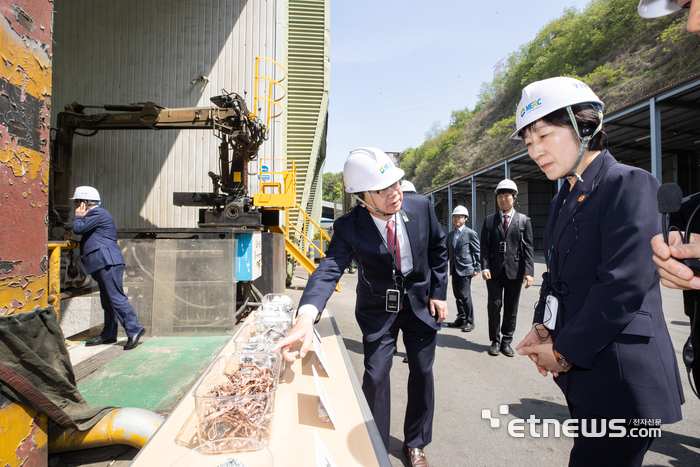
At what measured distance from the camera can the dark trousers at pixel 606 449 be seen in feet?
3.80

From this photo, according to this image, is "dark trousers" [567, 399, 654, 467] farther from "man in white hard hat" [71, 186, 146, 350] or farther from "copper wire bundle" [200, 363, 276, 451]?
"man in white hard hat" [71, 186, 146, 350]

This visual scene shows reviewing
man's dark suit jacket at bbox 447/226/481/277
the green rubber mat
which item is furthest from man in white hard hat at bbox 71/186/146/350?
man's dark suit jacket at bbox 447/226/481/277

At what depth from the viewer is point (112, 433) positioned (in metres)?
2.16

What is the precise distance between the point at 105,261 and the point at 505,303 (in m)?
5.15

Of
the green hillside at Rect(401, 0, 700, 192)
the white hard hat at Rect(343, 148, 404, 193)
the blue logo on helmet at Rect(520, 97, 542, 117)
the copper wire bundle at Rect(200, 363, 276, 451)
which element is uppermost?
the green hillside at Rect(401, 0, 700, 192)

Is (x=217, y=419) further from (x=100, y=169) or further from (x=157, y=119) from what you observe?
(x=100, y=169)

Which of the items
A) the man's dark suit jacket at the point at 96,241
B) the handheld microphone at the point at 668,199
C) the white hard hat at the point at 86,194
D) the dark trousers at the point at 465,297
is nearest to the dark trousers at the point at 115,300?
the man's dark suit jacket at the point at 96,241

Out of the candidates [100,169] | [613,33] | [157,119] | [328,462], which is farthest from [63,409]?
[613,33]

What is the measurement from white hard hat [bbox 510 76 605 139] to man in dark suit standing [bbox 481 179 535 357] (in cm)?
314

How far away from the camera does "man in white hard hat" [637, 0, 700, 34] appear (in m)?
0.94

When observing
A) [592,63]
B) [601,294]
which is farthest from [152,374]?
[592,63]

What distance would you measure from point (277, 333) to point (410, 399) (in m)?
1.12

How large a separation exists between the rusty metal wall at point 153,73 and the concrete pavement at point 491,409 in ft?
23.6

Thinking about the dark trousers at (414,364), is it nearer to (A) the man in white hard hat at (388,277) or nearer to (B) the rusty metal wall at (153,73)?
(A) the man in white hard hat at (388,277)
